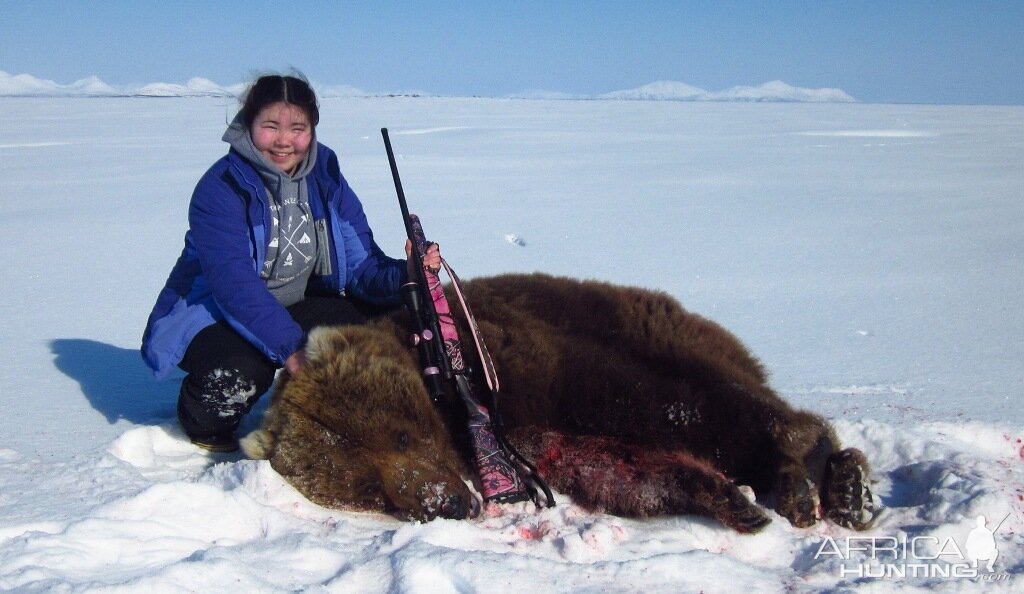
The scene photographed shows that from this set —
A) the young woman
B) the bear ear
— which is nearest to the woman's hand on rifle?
the young woman

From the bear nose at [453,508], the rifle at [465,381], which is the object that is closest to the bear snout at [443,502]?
the bear nose at [453,508]

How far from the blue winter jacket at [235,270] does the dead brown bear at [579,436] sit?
29cm

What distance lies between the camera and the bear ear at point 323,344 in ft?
9.40

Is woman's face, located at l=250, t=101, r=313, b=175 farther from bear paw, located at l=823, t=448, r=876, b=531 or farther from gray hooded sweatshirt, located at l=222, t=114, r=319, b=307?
bear paw, located at l=823, t=448, r=876, b=531

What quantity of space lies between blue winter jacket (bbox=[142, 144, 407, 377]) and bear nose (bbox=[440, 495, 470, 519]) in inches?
35.8

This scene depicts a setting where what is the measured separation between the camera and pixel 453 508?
→ 254 cm

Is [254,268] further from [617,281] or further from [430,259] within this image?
[617,281]

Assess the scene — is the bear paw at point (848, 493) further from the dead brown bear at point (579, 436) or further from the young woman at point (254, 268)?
the young woman at point (254, 268)

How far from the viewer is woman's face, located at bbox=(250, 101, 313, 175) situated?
3297 mm

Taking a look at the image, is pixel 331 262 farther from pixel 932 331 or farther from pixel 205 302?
pixel 932 331

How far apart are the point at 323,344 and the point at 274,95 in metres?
1.15

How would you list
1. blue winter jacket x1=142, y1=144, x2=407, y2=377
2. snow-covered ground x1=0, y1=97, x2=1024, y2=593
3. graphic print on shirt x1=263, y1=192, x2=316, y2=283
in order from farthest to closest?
graphic print on shirt x1=263, y1=192, x2=316, y2=283 < blue winter jacket x1=142, y1=144, x2=407, y2=377 < snow-covered ground x1=0, y1=97, x2=1024, y2=593

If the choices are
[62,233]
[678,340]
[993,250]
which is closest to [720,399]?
[678,340]

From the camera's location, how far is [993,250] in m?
6.46
